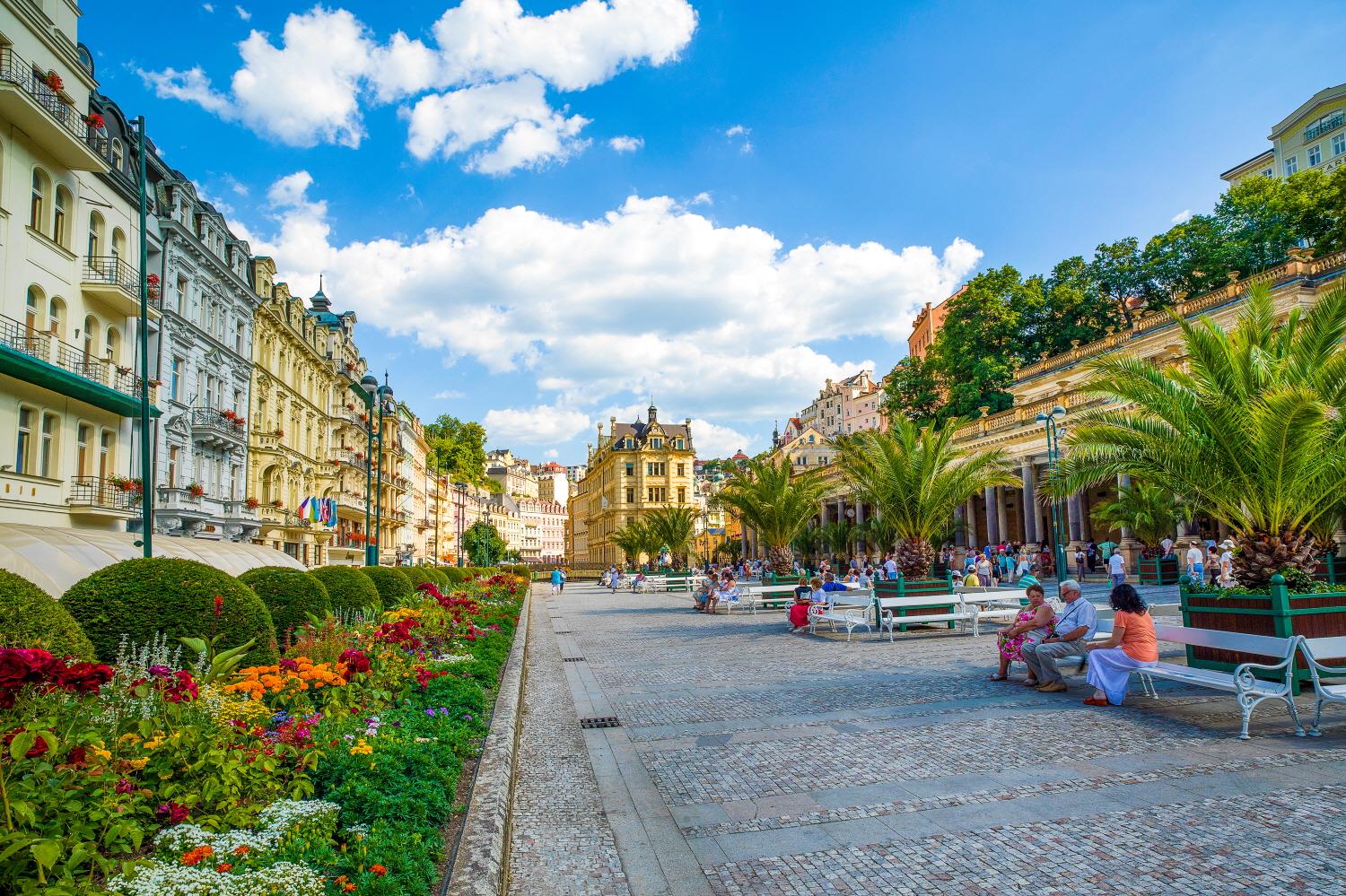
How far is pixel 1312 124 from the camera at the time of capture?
67.3m

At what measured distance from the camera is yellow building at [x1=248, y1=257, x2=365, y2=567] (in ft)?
124

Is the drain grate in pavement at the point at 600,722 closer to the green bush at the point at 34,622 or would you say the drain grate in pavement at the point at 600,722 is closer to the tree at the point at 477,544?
the green bush at the point at 34,622

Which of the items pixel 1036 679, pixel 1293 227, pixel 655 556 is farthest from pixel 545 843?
pixel 655 556

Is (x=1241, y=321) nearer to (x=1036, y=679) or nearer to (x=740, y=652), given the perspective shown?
(x=1036, y=679)

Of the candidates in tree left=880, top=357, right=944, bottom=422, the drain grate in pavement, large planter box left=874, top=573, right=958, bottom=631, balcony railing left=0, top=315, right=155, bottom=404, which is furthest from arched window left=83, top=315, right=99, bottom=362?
tree left=880, top=357, right=944, bottom=422

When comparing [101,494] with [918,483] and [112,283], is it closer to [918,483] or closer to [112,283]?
[112,283]

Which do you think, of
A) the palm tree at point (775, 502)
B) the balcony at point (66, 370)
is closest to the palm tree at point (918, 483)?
the palm tree at point (775, 502)

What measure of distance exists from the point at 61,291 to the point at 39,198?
221 cm

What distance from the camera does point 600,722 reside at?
934 centimetres

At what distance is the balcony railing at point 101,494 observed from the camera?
20984mm

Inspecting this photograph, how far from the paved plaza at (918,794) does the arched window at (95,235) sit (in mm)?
20059

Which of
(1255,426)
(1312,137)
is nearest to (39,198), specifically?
(1255,426)

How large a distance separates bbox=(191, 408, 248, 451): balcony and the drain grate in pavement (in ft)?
86.6

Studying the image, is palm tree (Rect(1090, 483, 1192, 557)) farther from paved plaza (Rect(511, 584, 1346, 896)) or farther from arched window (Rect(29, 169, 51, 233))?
arched window (Rect(29, 169, 51, 233))
